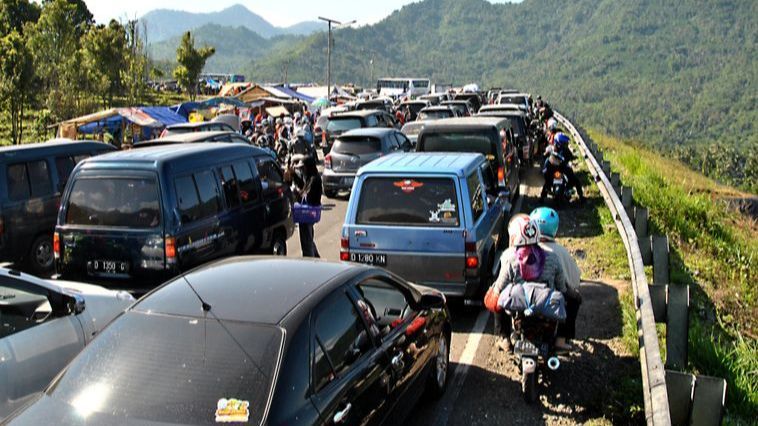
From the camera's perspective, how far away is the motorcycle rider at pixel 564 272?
6258mm

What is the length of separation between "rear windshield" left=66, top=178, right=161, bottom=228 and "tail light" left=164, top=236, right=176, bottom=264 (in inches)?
8.9

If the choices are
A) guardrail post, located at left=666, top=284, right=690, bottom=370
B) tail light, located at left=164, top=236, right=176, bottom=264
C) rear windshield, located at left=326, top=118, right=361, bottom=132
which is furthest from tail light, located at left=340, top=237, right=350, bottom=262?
rear windshield, located at left=326, top=118, right=361, bottom=132

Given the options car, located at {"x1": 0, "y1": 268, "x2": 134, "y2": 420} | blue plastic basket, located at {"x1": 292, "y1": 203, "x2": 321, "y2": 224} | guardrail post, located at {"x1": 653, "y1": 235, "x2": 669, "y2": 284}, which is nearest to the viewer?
car, located at {"x1": 0, "y1": 268, "x2": 134, "y2": 420}

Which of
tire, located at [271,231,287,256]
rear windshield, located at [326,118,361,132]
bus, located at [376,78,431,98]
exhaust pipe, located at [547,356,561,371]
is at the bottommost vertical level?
bus, located at [376,78,431,98]

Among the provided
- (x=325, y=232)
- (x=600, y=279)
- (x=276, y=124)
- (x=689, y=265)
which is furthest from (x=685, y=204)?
(x=276, y=124)

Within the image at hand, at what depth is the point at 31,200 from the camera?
1066cm

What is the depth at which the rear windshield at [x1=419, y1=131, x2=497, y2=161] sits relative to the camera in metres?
12.6

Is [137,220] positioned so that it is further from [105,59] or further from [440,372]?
[105,59]

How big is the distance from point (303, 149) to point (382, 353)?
23.8ft

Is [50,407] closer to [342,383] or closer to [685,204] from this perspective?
[342,383]

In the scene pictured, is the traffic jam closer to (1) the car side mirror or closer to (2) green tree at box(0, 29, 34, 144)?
(1) the car side mirror

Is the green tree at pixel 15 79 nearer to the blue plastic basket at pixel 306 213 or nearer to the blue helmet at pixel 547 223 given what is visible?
the blue plastic basket at pixel 306 213

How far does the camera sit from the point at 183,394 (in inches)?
142

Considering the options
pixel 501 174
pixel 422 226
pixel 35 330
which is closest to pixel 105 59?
pixel 501 174
